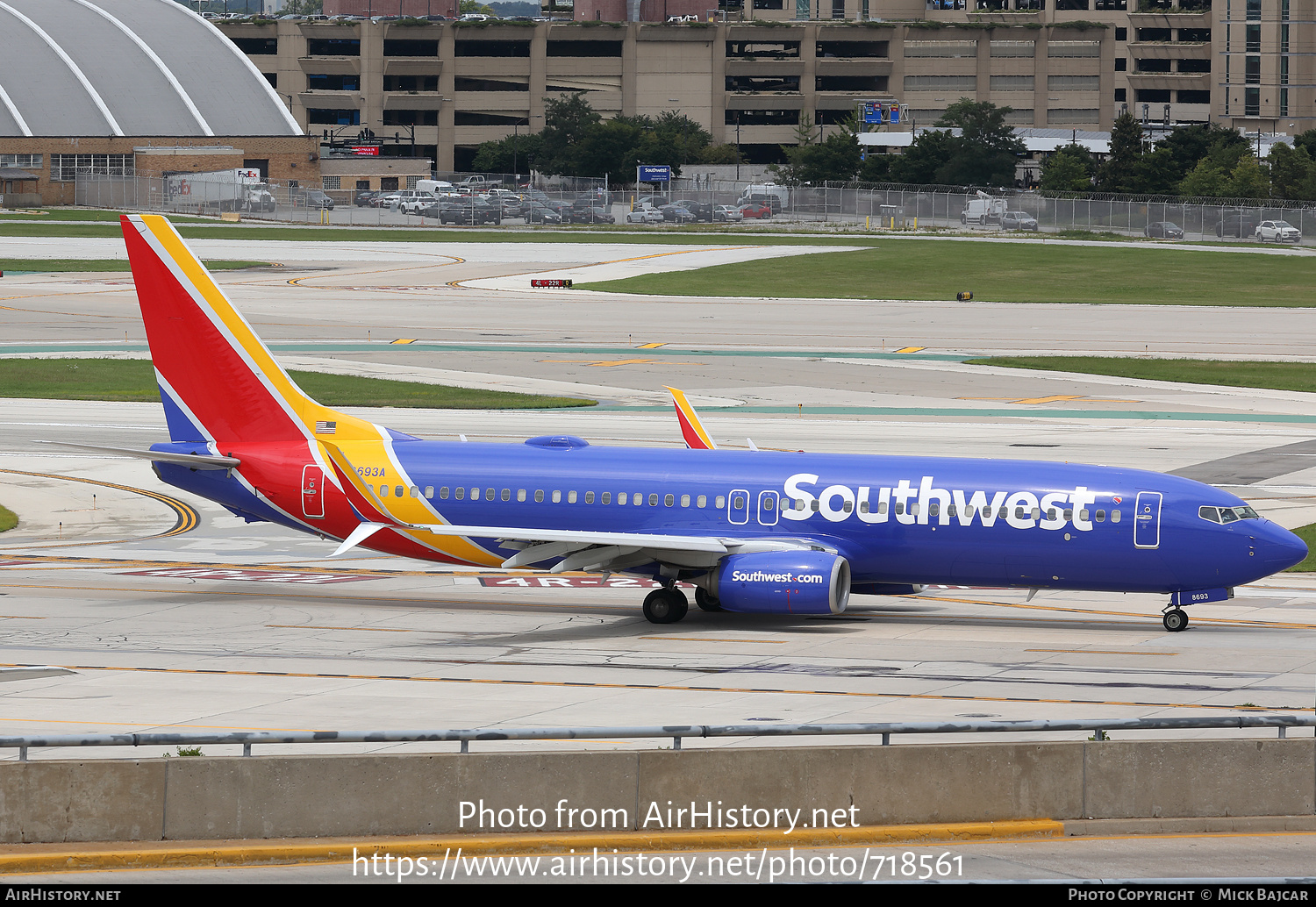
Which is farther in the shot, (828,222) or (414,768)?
(828,222)

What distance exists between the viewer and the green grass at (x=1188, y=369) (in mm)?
75000

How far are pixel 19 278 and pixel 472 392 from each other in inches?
2390

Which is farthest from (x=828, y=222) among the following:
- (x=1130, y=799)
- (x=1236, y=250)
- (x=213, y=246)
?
(x=1130, y=799)

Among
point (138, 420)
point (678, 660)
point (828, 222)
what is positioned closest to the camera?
point (678, 660)

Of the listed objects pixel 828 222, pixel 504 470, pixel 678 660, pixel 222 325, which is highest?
pixel 828 222

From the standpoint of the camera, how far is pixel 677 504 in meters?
35.5

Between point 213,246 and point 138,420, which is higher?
point 213,246

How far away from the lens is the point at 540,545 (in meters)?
34.6

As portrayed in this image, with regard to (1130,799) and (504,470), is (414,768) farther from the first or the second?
(504,470)

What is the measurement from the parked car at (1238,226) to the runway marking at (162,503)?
427 feet

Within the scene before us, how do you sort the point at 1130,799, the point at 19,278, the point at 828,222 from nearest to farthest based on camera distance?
1. the point at 1130,799
2. the point at 19,278
3. the point at 828,222

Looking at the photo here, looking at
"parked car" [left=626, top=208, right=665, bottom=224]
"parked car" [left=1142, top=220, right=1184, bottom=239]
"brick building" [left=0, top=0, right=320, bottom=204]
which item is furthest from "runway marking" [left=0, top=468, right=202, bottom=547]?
"brick building" [left=0, top=0, right=320, bottom=204]

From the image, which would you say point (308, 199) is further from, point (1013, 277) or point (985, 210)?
point (1013, 277)

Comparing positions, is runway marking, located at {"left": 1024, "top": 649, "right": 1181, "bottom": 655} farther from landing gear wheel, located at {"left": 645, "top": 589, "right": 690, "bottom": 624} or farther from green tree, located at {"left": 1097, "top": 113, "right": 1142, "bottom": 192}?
green tree, located at {"left": 1097, "top": 113, "right": 1142, "bottom": 192}
